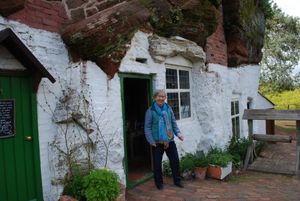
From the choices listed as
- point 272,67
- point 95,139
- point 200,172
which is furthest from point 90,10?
point 272,67

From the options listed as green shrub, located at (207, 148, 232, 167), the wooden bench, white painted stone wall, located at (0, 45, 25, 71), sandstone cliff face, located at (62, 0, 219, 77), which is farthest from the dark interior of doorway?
white painted stone wall, located at (0, 45, 25, 71)

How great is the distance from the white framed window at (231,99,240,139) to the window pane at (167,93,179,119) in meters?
3.32

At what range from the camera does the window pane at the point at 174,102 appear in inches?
304

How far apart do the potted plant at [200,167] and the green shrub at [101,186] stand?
118 inches

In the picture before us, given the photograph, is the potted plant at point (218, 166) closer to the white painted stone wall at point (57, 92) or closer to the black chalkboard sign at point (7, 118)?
the white painted stone wall at point (57, 92)

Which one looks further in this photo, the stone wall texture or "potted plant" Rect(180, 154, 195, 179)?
"potted plant" Rect(180, 154, 195, 179)

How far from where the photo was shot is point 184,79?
27.7 ft

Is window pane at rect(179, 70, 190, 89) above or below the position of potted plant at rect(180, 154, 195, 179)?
above

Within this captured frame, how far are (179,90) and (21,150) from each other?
447 centimetres

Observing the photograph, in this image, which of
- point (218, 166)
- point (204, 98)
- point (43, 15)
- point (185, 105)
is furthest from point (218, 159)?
point (43, 15)

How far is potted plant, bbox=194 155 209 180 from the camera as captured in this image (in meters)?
7.31

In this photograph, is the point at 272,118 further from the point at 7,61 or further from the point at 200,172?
the point at 7,61

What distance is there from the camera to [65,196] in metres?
4.63

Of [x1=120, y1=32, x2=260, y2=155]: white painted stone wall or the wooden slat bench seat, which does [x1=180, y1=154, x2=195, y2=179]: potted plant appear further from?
the wooden slat bench seat
